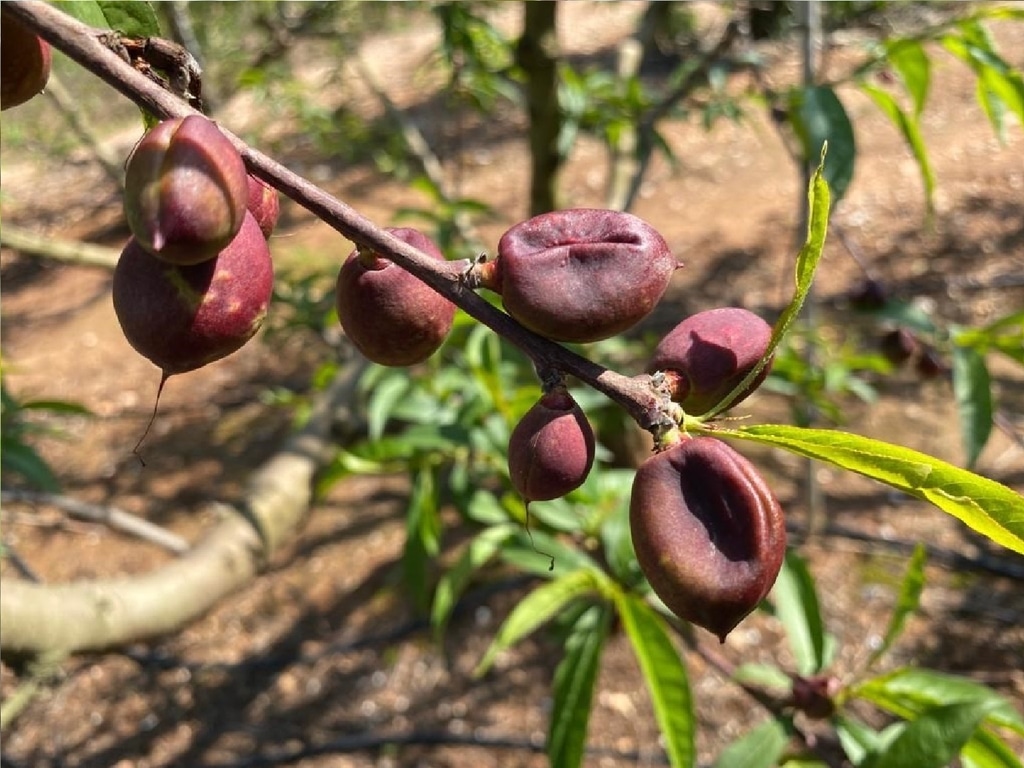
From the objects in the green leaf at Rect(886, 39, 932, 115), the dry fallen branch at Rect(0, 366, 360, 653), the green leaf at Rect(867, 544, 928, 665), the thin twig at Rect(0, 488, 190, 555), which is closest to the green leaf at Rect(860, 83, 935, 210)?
the green leaf at Rect(886, 39, 932, 115)

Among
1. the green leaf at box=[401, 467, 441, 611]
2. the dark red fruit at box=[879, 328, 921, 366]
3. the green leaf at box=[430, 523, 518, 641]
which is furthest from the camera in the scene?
the dark red fruit at box=[879, 328, 921, 366]

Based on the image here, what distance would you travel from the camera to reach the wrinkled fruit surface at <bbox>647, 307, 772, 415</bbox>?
698mm

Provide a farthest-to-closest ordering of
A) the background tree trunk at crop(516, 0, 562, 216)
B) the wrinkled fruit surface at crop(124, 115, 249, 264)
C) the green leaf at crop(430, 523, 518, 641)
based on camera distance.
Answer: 1. the background tree trunk at crop(516, 0, 562, 216)
2. the green leaf at crop(430, 523, 518, 641)
3. the wrinkled fruit surface at crop(124, 115, 249, 264)

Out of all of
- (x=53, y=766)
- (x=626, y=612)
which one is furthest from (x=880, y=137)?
(x=53, y=766)

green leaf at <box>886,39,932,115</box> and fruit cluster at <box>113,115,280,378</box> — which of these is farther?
green leaf at <box>886,39,932,115</box>

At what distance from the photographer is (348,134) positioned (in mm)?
3947

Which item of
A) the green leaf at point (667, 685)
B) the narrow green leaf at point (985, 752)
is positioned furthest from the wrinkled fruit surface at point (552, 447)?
the narrow green leaf at point (985, 752)

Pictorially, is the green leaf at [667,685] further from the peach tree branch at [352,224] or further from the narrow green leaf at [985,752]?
the peach tree branch at [352,224]

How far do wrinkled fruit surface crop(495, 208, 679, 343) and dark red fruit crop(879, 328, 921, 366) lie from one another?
1717 millimetres

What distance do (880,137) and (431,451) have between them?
4.77 metres

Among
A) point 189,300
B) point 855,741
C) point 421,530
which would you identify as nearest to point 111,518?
point 421,530

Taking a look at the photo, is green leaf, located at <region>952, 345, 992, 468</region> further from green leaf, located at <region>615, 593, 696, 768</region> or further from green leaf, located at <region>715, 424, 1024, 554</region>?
green leaf, located at <region>715, 424, 1024, 554</region>

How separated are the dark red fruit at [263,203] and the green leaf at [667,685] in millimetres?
901

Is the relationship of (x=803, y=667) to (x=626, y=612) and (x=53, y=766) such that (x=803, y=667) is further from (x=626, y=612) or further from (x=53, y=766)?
(x=53, y=766)
